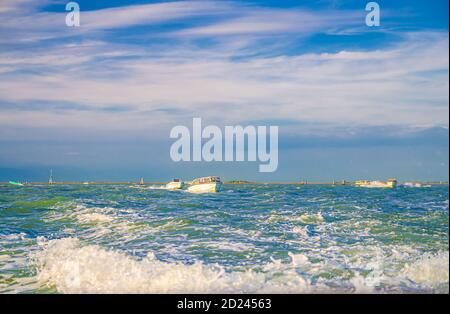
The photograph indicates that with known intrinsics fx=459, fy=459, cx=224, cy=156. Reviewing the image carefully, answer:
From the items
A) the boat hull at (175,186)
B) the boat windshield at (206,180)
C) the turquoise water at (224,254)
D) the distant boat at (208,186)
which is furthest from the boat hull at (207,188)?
the turquoise water at (224,254)

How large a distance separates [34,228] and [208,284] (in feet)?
35.5

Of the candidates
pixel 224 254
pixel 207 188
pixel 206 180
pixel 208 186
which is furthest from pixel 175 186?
pixel 224 254

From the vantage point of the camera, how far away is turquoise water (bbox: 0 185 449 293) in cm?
926

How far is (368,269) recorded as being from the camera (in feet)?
34.1

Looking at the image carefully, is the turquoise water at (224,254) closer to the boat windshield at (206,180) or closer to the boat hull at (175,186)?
the boat windshield at (206,180)

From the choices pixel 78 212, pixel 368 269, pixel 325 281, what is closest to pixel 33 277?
pixel 325 281

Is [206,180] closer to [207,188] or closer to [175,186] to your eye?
[207,188]

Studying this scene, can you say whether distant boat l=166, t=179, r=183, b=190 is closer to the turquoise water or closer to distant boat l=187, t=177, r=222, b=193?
distant boat l=187, t=177, r=222, b=193

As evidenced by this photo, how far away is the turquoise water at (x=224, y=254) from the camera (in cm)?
926

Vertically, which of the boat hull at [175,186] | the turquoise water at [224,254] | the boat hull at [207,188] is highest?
the turquoise water at [224,254]

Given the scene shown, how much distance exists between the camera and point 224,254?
38.7 ft
